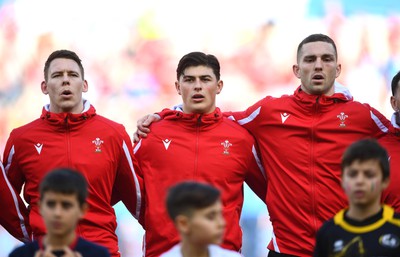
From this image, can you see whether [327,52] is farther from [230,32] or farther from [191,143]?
[230,32]

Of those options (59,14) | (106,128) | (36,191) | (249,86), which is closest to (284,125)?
(106,128)

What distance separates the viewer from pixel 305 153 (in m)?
6.46

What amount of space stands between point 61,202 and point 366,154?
1510 millimetres

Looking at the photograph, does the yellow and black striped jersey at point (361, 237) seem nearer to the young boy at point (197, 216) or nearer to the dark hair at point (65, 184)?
the young boy at point (197, 216)

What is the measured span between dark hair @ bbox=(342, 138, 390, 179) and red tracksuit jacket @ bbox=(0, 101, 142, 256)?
175cm

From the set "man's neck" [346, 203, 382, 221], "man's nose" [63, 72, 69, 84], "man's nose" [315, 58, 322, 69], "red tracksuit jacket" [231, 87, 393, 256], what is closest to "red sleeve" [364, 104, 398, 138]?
"red tracksuit jacket" [231, 87, 393, 256]

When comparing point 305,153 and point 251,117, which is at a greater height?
point 251,117

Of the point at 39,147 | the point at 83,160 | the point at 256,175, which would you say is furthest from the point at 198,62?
the point at 39,147

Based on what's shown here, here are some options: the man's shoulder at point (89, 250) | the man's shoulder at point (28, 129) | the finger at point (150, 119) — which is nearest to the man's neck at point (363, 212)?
the man's shoulder at point (89, 250)

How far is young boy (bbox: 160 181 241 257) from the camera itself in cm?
501

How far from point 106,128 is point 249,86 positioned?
10.8ft

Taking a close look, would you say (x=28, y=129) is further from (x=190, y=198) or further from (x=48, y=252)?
(x=190, y=198)

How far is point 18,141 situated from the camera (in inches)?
258

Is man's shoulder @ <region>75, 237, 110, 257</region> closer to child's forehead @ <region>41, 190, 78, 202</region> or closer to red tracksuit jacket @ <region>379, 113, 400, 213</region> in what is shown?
child's forehead @ <region>41, 190, 78, 202</region>
